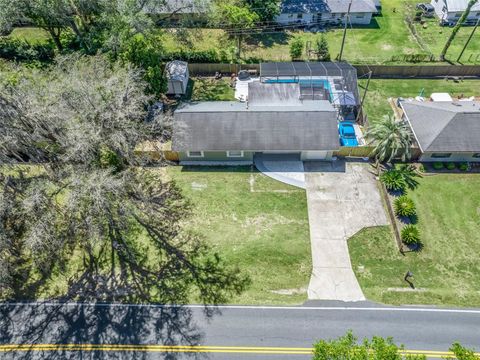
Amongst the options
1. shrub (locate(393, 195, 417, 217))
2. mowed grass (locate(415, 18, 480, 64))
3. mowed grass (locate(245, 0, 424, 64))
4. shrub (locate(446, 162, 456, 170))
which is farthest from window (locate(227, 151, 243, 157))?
mowed grass (locate(415, 18, 480, 64))

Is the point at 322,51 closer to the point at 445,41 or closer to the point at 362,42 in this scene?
the point at 362,42

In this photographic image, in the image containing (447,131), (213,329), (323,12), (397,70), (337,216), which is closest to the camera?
(213,329)

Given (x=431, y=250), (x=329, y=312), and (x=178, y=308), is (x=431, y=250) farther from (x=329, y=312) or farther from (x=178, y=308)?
(x=178, y=308)

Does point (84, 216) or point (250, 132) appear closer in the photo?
A: point (84, 216)

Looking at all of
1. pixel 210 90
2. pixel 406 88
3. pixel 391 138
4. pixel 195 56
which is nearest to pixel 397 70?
pixel 406 88

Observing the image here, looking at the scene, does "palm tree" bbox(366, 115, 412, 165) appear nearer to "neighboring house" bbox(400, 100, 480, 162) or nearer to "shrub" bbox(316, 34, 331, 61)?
"neighboring house" bbox(400, 100, 480, 162)

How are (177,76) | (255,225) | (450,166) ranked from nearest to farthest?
(255,225) < (450,166) < (177,76)

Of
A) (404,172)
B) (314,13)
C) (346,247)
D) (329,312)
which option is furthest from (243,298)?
(314,13)

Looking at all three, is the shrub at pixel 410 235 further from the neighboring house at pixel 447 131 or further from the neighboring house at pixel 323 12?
the neighboring house at pixel 323 12
